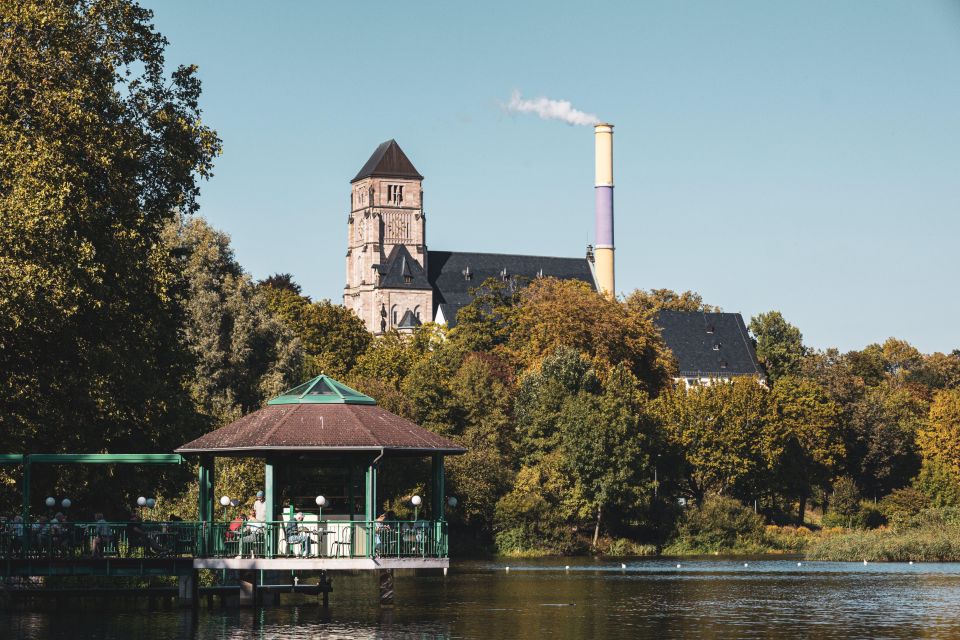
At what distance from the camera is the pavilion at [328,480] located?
125 ft

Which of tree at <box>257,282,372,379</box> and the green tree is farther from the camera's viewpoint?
tree at <box>257,282,372,379</box>

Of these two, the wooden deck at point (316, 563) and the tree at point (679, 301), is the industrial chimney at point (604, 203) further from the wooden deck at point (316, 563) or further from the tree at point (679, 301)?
the wooden deck at point (316, 563)

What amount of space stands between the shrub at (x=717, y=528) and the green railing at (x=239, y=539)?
4544 centimetres

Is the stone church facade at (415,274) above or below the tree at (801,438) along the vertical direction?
above

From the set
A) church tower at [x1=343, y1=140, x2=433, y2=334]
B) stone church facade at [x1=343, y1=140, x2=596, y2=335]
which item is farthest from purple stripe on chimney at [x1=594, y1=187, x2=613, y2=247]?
church tower at [x1=343, y1=140, x2=433, y2=334]

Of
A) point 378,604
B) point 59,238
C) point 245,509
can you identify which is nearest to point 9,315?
point 59,238

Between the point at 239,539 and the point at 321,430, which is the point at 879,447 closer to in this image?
the point at 321,430

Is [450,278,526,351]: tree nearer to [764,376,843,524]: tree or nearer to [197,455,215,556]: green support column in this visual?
[764,376,843,524]: tree

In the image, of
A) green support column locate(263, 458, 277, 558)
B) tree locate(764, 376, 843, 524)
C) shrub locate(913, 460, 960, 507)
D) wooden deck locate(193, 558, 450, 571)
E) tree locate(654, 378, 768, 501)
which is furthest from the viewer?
tree locate(764, 376, 843, 524)

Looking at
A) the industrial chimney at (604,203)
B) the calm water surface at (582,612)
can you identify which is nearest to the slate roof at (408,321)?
the industrial chimney at (604,203)

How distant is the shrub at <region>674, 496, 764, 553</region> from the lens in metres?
82.8

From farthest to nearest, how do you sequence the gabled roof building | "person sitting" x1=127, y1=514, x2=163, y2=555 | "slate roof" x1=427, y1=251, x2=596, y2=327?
"slate roof" x1=427, y1=251, x2=596, y2=327 → the gabled roof building → "person sitting" x1=127, y1=514, x2=163, y2=555

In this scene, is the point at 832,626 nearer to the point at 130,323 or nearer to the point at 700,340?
the point at 130,323

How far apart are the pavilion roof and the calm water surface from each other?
4162mm
